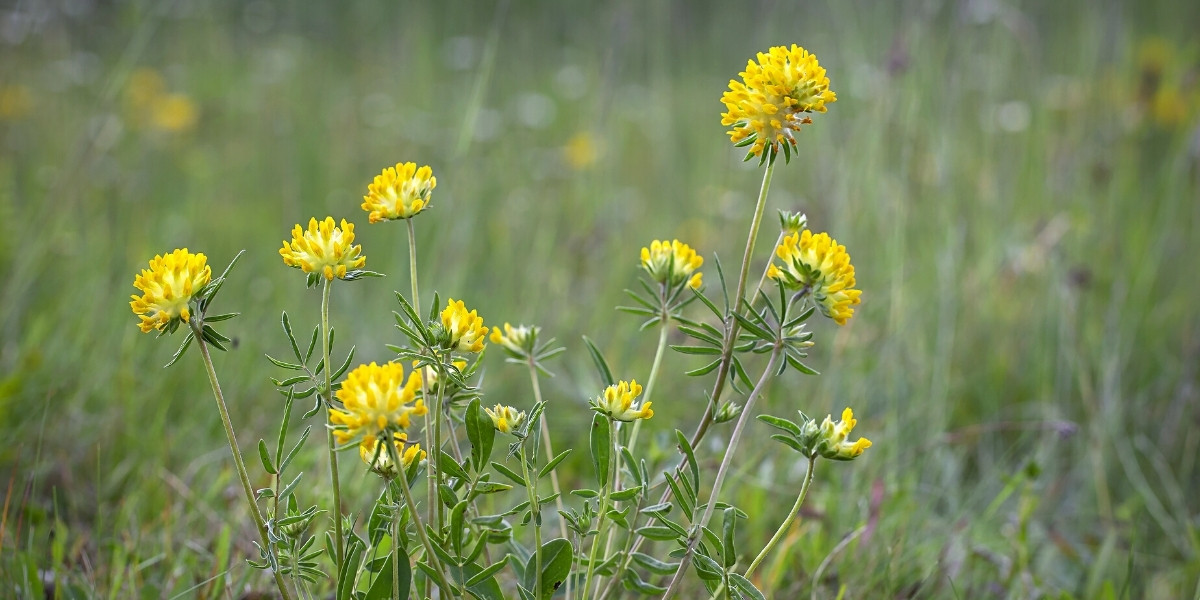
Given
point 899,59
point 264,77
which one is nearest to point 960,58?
point 899,59

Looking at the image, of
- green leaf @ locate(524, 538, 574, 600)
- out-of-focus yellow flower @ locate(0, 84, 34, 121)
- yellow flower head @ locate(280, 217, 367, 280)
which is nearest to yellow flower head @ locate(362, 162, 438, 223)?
yellow flower head @ locate(280, 217, 367, 280)

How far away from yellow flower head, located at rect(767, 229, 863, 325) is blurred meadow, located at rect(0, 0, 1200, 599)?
528mm

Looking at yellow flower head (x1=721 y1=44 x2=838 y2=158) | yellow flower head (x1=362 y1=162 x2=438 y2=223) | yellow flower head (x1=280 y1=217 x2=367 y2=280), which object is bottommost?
yellow flower head (x1=280 y1=217 x2=367 y2=280)

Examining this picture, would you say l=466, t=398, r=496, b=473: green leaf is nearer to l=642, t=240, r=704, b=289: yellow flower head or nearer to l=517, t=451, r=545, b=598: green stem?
l=517, t=451, r=545, b=598: green stem

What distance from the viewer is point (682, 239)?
3502mm

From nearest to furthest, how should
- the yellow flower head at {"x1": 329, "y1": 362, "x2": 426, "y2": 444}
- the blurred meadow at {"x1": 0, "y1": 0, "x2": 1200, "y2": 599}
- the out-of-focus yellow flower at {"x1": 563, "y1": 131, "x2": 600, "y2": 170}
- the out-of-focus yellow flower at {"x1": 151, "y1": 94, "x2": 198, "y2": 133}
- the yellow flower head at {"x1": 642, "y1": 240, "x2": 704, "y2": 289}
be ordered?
1. the yellow flower head at {"x1": 329, "y1": 362, "x2": 426, "y2": 444}
2. the yellow flower head at {"x1": 642, "y1": 240, "x2": 704, "y2": 289}
3. the blurred meadow at {"x1": 0, "y1": 0, "x2": 1200, "y2": 599}
4. the out-of-focus yellow flower at {"x1": 563, "y1": 131, "x2": 600, "y2": 170}
5. the out-of-focus yellow flower at {"x1": 151, "y1": 94, "x2": 198, "y2": 133}

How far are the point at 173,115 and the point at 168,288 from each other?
133 inches

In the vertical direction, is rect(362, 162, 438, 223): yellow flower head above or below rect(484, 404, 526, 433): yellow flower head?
above

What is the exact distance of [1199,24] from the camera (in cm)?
326

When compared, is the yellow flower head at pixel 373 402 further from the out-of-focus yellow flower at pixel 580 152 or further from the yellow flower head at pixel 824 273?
the out-of-focus yellow flower at pixel 580 152

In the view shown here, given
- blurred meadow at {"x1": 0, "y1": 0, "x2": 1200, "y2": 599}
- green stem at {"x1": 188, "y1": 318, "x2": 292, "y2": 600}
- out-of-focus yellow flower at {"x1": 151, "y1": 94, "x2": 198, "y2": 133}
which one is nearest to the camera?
green stem at {"x1": 188, "y1": 318, "x2": 292, "y2": 600}

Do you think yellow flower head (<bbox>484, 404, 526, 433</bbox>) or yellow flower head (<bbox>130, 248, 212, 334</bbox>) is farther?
yellow flower head (<bbox>484, 404, 526, 433</bbox>)

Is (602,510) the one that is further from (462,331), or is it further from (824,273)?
(824,273)

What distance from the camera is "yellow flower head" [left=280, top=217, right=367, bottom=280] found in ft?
3.13
